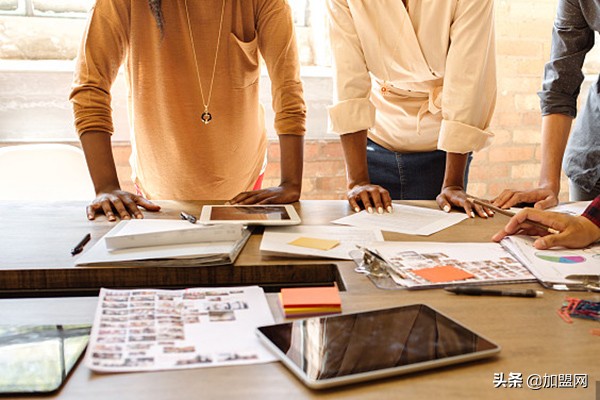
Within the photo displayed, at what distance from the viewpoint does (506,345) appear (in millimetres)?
758

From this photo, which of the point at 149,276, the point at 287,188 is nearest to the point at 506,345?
the point at 149,276

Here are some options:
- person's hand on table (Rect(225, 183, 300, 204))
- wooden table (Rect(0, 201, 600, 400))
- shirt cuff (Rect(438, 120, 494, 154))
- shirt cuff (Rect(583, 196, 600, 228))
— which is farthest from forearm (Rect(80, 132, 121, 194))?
shirt cuff (Rect(583, 196, 600, 228))

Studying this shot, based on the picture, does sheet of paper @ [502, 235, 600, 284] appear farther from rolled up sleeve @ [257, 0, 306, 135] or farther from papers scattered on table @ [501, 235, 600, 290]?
rolled up sleeve @ [257, 0, 306, 135]

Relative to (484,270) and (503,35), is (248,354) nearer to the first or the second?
(484,270)

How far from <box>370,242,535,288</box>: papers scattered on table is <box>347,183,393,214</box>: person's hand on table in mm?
325

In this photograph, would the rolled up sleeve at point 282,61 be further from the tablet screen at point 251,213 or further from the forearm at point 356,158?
the tablet screen at point 251,213

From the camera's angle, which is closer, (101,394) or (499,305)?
(101,394)

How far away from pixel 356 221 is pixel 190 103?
653 mm

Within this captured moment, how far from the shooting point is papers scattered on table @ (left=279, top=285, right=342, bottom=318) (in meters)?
0.84

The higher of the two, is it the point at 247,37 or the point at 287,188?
the point at 247,37

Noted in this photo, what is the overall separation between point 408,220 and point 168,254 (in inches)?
23.1

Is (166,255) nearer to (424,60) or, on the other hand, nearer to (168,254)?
(168,254)

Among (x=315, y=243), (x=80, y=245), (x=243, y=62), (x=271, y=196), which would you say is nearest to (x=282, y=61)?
(x=243, y=62)

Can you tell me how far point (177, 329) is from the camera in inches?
30.7
